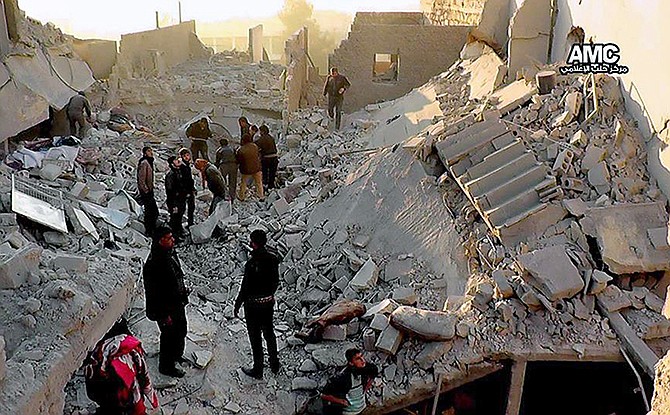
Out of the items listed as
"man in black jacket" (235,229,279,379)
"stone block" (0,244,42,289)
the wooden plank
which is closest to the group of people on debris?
"stone block" (0,244,42,289)

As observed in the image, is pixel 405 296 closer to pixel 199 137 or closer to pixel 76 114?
pixel 199 137

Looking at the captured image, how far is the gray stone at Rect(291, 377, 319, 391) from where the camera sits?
19.1ft

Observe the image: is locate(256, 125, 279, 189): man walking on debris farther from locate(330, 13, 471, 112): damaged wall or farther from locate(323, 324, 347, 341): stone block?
locate(323, 324, 347, 341): stone block

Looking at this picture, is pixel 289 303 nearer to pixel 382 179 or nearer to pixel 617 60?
pixel 382 179

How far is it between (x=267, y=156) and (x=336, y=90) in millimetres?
3067

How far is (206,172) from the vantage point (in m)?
8.99

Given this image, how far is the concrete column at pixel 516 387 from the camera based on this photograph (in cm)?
584

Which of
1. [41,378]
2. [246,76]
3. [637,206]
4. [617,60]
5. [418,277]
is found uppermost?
[617,60]

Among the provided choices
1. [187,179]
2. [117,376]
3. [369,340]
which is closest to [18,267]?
[117,376]

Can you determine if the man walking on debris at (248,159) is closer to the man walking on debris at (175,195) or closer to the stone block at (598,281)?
the man walking on debris at (175,195)

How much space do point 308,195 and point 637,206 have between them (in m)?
4.98

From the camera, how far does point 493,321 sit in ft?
19.4

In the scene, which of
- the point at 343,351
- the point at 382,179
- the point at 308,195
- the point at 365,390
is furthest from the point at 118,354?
the point at 308,195

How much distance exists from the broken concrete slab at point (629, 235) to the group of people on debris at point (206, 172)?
196 inches
